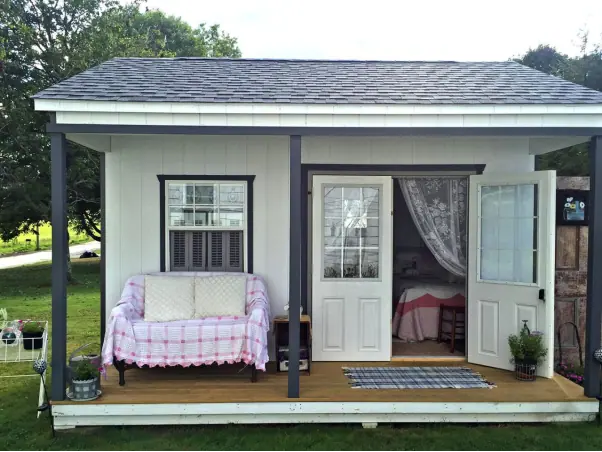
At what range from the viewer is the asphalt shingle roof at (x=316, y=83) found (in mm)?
4562

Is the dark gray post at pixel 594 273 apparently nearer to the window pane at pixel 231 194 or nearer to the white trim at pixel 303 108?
the white trim at pixel 303 108

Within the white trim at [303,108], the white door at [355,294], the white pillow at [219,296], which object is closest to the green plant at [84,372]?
the white pillow at [219,296]

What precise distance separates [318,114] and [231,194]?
71.2 inches

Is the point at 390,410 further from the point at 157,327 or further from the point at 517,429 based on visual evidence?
the point at 157,327

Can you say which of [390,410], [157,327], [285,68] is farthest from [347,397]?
[285,68]

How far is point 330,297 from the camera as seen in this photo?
5805mm

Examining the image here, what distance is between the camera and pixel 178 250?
5992 mm

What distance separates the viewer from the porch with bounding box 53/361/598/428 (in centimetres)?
447

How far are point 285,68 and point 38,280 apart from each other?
1168cm

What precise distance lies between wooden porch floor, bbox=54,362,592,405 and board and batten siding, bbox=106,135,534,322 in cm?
115

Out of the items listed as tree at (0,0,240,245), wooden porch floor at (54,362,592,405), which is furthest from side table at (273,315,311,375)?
tree at (0,0,240,245)

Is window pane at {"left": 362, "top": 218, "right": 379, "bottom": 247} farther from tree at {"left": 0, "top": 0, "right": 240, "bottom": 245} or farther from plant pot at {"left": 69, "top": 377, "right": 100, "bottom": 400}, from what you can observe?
tree at {"left": 0, "top": 0, "right": 240, "bottom": 245}

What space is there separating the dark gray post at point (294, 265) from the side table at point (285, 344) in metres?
0.76

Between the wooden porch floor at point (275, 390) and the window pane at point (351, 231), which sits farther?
the window pane at point (351, 231)
